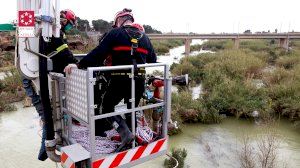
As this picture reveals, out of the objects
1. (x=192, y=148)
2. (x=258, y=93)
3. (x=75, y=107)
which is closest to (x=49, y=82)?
(x=75, y=107)

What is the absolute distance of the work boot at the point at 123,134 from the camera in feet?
11.3

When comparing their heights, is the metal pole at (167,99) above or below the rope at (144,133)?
above

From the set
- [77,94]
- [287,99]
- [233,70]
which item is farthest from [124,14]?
[233,70]

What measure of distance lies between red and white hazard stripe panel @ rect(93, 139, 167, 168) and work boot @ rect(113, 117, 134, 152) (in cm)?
9

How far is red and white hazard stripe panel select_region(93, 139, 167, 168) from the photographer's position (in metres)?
3.27

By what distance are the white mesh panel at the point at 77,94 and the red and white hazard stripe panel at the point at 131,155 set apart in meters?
0.48

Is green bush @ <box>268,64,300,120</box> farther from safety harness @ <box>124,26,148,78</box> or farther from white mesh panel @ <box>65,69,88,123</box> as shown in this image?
white mesh panel @ <box>65,69,88,123</box>

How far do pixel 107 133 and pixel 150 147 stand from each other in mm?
702

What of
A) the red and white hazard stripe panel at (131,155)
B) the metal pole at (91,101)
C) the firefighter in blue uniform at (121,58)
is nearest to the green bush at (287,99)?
the red and white hazard stripe panel at (131,155)

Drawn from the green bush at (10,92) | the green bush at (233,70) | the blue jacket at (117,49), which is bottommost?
the green bush at (10,92)

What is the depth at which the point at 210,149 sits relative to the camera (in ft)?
26.0

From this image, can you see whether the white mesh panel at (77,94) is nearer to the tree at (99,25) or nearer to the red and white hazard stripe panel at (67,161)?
the red and white hazard stripe panel at (67,161)

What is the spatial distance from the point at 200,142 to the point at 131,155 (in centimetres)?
524

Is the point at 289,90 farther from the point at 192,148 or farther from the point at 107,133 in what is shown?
the point at 107,133
